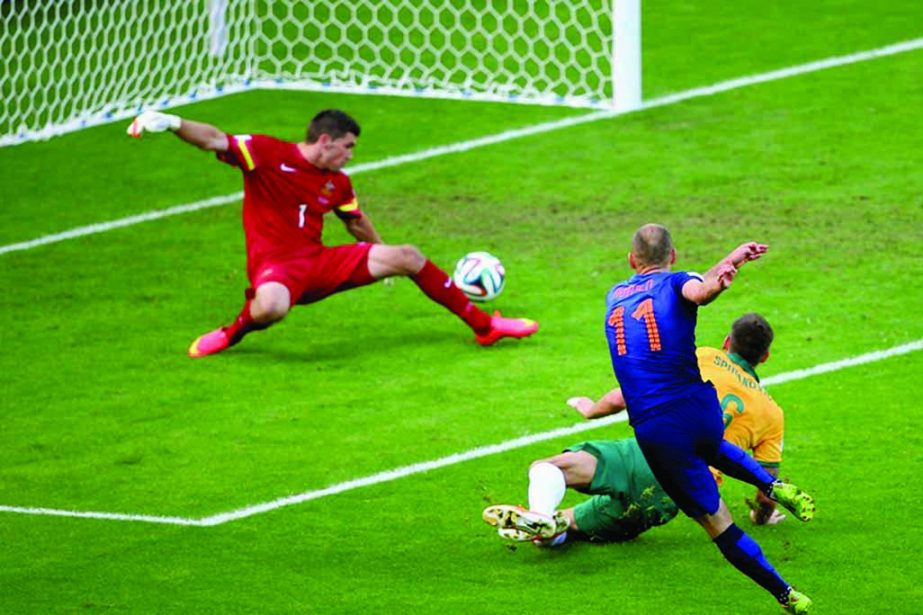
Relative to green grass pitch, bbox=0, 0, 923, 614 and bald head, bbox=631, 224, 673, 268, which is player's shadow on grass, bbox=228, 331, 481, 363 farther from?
bald head, bbox=631, 224, 673, 268

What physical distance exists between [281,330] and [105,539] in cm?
377

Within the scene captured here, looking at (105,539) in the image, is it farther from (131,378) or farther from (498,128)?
(498,128)

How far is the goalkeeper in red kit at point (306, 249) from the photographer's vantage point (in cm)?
1158

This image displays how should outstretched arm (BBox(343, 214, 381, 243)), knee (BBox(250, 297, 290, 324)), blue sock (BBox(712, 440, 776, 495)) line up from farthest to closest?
outstretched arm (BBox(343, 214, 381, 243)) < knee (BBox(250, 297, 290, 324)) < blue sock (BBox(712, 440, 776, 495))

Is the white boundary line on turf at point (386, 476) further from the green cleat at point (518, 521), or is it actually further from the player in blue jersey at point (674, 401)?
the player in blue jersey at point (674, 401)

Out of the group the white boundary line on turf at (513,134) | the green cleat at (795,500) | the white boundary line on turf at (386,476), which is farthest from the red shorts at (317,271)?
the green cleat at (795,500)

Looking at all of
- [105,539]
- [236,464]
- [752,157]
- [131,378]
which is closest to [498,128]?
[752,157]

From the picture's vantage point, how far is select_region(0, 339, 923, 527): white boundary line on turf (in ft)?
30.0

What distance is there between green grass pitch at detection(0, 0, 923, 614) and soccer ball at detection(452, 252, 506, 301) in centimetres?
32

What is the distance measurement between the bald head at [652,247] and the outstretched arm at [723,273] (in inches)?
16.2

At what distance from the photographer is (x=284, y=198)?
38.5 feet

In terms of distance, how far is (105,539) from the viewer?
888 centimetres

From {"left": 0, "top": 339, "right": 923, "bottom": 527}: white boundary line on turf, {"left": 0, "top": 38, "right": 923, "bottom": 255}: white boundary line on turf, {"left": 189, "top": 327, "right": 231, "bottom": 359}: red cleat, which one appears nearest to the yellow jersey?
{"left": 0, "top": 339, "right": 923, "bottom": 527}: white boundary line on turf

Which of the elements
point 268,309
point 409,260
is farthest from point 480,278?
point 268,309
